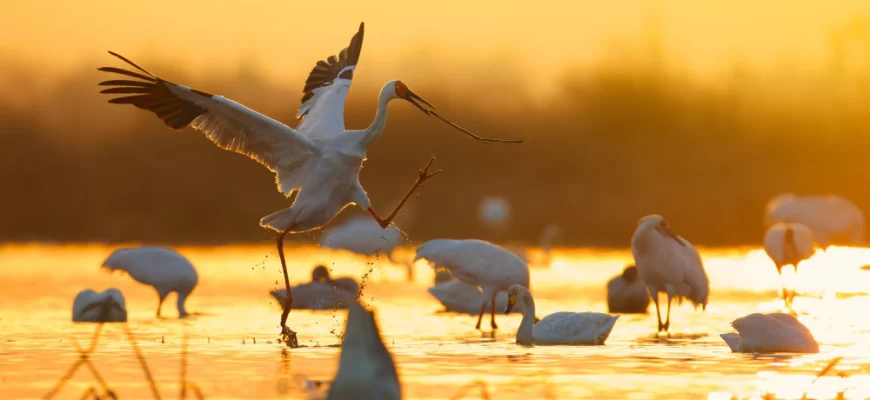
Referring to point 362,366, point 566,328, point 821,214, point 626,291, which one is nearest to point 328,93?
point 566,328

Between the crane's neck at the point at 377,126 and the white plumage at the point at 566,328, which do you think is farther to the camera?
the crane's neck at the point at 377,126

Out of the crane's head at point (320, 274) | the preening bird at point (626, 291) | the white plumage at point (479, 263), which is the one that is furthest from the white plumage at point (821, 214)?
the white plumage at point (479, 263)

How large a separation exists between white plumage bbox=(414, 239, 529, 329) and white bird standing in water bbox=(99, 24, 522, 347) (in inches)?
59.7

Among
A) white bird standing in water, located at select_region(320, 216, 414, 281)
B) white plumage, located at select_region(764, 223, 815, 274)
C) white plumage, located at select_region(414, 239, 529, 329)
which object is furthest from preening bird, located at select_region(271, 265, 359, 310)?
white plumage, located at select_region(764, 223, 815, 274)

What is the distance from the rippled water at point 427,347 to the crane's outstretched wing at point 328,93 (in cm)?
193

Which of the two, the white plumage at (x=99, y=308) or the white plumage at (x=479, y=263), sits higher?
the white plumage at (x=479, y=263)

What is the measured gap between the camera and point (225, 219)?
3819 centimetres

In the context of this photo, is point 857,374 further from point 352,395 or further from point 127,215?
point 127,215

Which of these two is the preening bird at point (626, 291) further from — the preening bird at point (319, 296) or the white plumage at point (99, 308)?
the white plumage at point (99, 308)

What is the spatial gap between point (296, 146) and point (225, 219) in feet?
83.0

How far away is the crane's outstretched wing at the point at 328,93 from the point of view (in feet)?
47.1

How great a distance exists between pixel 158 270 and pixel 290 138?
4.47 m

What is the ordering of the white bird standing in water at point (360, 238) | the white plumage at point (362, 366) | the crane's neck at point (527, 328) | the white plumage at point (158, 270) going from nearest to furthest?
the white plumage at point (362, 366) < the crane's neck at point (527, 328) < the white plumage at point (158, 270) < the white bird standing in water at point (360, 238)

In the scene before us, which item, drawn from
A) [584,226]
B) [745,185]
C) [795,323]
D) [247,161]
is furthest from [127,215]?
[795,323]
